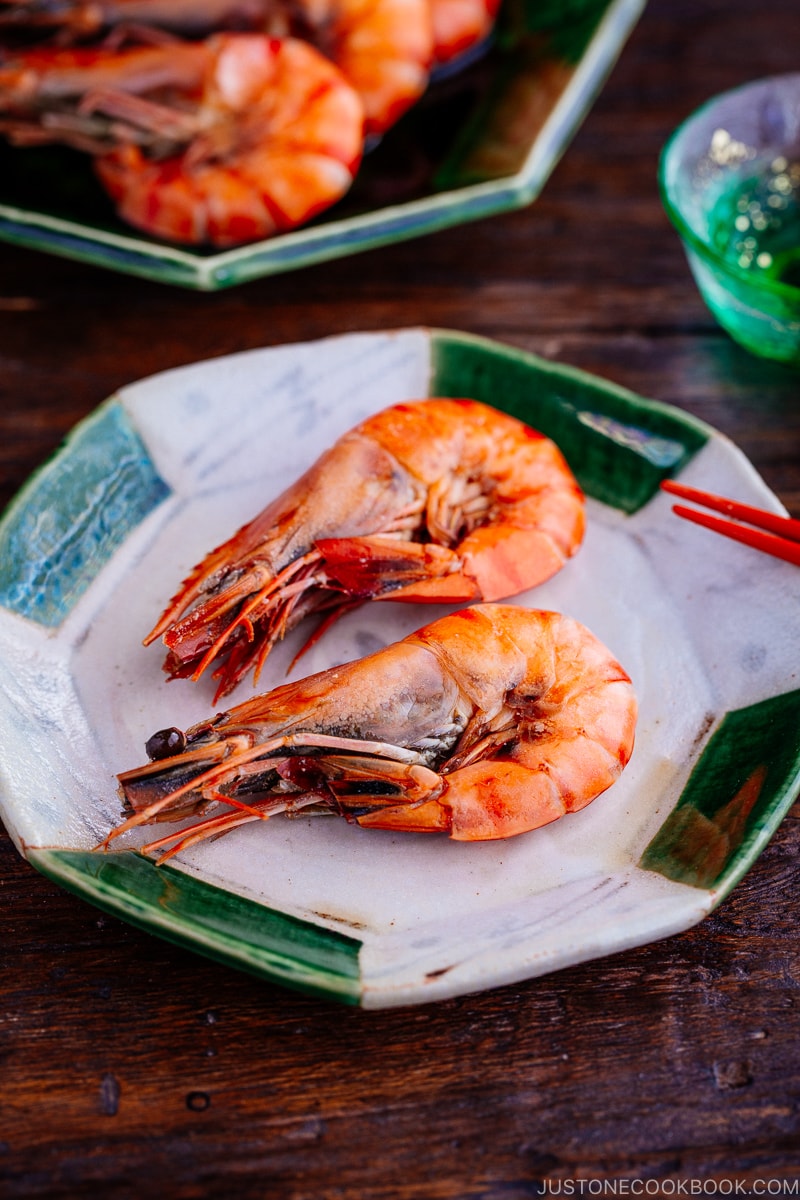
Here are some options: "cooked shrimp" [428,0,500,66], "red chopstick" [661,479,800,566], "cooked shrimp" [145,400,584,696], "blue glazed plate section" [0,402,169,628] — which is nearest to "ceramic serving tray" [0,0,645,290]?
"cooked shrimp" [428,0,500,66]

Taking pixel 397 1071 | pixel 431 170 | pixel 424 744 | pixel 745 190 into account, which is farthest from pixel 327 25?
pixel 397 1071

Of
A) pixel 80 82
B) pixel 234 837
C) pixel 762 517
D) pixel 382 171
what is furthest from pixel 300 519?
pixel 80 82

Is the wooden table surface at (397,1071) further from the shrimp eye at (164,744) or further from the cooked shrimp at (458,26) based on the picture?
the cooked shrimp at (458,26)

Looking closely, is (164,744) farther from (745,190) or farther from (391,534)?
(745,190)

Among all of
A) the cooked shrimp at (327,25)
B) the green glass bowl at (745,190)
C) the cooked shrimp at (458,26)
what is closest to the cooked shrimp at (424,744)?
the green glass bowl at (745,190)

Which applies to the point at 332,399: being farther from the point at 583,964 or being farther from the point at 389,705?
the point at 583,964

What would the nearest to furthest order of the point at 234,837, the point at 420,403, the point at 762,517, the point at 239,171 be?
the point at 234,837 → the point at 762,517 → the point at 420,403 → the point at 239,171
